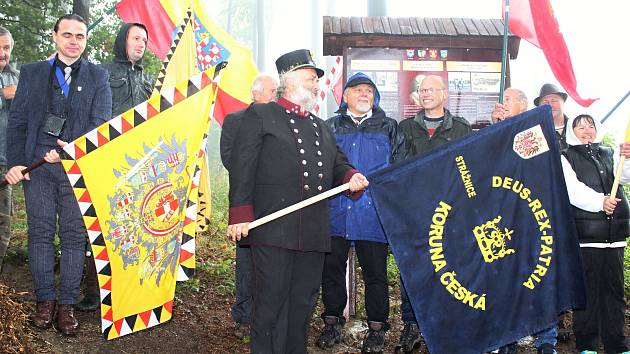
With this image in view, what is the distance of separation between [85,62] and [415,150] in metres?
2.80

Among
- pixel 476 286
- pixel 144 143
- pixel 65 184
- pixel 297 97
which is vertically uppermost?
pixel 297 97

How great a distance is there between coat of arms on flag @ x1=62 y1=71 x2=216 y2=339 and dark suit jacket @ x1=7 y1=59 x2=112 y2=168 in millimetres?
606

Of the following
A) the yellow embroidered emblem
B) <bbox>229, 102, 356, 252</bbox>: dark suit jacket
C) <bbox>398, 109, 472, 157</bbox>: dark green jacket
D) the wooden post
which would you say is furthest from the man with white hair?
the yellow embroidered emblem

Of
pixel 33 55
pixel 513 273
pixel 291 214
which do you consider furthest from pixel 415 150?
pixel 33 55

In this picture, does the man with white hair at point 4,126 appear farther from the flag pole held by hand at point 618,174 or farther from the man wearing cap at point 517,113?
the flag pole held by hand at point 618,174

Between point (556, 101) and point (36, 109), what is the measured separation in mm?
4770

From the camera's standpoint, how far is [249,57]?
795 centimetres

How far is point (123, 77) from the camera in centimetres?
588

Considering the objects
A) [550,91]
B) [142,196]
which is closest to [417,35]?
[550,91]

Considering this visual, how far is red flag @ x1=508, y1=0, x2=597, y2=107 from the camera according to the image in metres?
7.04

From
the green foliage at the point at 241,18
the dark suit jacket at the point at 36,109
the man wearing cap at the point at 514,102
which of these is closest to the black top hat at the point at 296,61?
the dark suit jacket at the point at 36,109

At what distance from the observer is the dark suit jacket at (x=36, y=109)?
4992 millimetres

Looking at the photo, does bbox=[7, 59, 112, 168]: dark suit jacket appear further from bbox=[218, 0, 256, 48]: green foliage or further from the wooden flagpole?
bbox=[218, 0, 256, 48]: green foliage

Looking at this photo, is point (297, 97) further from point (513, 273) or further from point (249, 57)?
point (249, 57)
